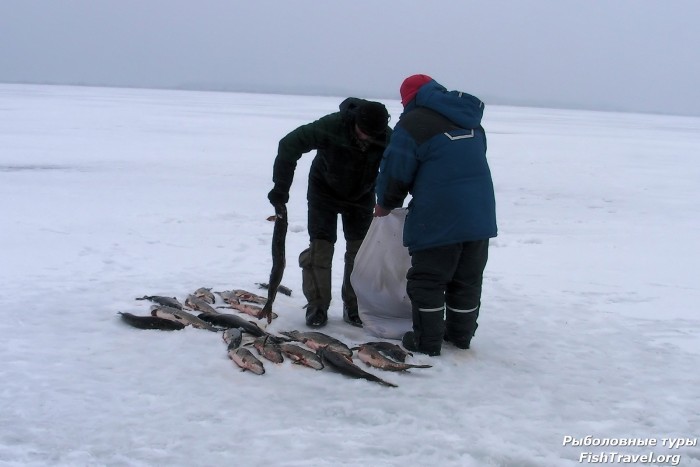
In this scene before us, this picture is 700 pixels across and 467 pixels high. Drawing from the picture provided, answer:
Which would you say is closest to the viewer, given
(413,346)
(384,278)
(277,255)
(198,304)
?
(413,346)

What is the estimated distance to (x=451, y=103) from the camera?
4.20 metres

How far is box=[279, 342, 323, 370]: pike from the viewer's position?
407 centimetres

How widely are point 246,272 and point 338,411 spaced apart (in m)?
3.41

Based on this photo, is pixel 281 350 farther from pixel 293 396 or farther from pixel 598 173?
pixel 598 173

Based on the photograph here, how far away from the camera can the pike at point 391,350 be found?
4.20m

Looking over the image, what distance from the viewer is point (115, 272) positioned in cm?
644

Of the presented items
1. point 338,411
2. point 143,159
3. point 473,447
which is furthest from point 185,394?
point 143,159

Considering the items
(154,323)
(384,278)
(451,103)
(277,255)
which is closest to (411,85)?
(451,103)

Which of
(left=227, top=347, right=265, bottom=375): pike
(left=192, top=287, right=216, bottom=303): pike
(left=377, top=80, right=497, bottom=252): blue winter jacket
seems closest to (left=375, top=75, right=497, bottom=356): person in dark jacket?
(left=377, top=80, right=497, bottom=252): blue winter jacket

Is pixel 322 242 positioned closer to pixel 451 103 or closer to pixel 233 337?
pixel 233 337

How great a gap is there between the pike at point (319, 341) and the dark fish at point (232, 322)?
0.76 feet

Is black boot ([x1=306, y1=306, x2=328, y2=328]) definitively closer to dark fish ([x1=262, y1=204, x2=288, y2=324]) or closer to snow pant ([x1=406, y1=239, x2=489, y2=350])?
dark fish ([x1=262, y1=204, x2=288, y2=324])

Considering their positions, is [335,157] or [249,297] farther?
[249,297]

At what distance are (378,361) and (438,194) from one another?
1.05 metres
